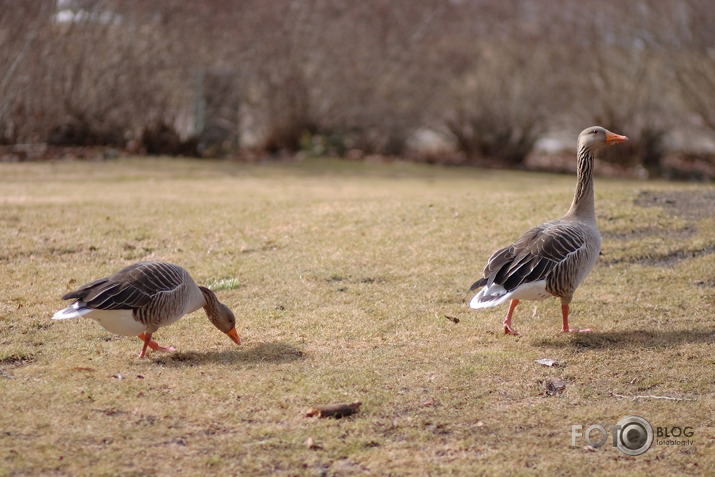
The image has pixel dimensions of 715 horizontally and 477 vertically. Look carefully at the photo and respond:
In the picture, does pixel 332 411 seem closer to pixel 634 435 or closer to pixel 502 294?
pixel 502 294

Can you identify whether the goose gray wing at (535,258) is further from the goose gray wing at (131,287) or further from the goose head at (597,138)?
the goose gray wing at (131,287)

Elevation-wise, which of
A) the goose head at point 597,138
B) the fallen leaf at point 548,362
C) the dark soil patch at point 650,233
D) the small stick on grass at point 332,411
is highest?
the goose head at point 597,138

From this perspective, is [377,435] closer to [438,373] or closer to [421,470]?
[421,470]

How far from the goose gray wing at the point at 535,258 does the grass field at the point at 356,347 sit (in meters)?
0.58

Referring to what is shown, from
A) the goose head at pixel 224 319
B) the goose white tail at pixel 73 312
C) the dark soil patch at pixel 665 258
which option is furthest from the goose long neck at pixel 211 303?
the dark soil patch at pixel 665 258

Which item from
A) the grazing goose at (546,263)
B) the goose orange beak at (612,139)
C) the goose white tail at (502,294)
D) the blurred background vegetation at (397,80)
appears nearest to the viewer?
the goose white tail at (502,294)

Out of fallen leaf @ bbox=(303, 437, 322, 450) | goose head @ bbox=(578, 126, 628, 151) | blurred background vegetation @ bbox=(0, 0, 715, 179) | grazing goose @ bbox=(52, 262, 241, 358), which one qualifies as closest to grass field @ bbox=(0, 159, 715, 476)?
fallen leaf @ bbox=(303, 437, 322, 450)

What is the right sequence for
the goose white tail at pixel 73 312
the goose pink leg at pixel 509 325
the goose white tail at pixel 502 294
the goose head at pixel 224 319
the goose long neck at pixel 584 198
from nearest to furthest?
the goose white tail at pixel 73 312 → the goose white tail at pixel 502 294 → the goose head at pixel 224 319 → the goose pink leg at pixel 509 325 → the goose long neck at pixel 584 198

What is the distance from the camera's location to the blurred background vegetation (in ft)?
58.7

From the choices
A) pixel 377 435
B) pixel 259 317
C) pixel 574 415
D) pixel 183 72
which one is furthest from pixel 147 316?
pixel 183 72

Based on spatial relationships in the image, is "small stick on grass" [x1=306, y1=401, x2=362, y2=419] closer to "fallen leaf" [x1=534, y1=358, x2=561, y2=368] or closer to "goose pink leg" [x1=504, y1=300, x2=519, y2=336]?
"fallen leaf" [x1=534, y1=358, x2=561, y2=368]

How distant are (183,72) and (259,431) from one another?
50.0 feet

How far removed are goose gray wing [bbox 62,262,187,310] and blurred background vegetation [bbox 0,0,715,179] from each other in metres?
12.8

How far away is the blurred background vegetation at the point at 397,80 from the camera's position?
1791 centimetres
